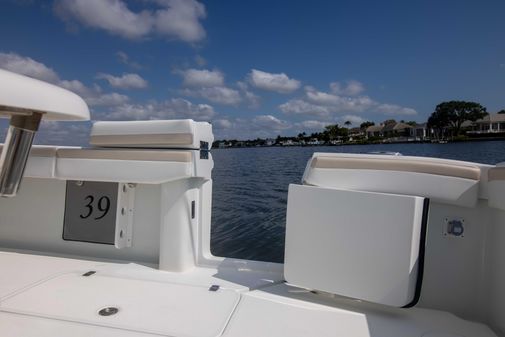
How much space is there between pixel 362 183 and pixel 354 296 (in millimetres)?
501

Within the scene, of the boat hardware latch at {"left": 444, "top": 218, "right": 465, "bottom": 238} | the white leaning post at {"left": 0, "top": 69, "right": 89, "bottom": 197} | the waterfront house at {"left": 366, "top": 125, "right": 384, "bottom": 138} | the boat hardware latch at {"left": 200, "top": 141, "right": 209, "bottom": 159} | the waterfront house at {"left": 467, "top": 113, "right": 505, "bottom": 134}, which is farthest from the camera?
the waterfront house at {"left": 366, "top": 125, "right": 384, "bottom": 138}

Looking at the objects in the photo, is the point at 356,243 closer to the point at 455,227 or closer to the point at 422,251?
the point at 422,251

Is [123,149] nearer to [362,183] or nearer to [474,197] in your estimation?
[362,183]

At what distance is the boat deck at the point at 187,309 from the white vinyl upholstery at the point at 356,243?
4.2 inches

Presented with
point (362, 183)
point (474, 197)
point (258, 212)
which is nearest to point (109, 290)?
point (362, 183)

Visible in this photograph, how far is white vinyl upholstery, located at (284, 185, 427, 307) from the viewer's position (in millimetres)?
1298

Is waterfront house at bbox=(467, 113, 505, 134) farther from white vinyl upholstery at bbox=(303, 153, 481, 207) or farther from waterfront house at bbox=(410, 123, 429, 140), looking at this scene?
white vinyl upholstery at bbox=(303, 153, 481, 207)

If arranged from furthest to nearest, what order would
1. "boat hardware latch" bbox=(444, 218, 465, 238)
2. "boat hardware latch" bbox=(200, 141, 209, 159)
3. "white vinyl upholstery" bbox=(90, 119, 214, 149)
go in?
"boat hardware latch" bbox=(200, 141, 209, 159), "white vinyl upholstery" bbox=(90, 119, 214, 149), "boat hardware latch" bbox=(444, 218, 465, 238)

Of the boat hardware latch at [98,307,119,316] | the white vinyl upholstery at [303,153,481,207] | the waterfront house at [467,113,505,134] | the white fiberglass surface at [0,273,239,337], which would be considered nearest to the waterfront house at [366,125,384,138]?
the waterfront house at [467,113,505,134]

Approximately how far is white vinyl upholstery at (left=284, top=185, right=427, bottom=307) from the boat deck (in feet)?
0.35

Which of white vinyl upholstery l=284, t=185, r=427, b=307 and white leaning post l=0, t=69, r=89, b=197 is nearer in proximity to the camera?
white leaning post l=0, t=69, r=89, b=197

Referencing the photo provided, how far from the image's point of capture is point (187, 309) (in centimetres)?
135

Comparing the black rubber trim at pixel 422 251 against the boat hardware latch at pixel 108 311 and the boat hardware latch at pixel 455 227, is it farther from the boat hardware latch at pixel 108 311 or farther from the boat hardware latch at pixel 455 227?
the boat hardware latch at pixel 108 311

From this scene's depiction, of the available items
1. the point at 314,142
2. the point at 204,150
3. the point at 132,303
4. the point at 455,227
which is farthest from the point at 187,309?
the point at 314,142
